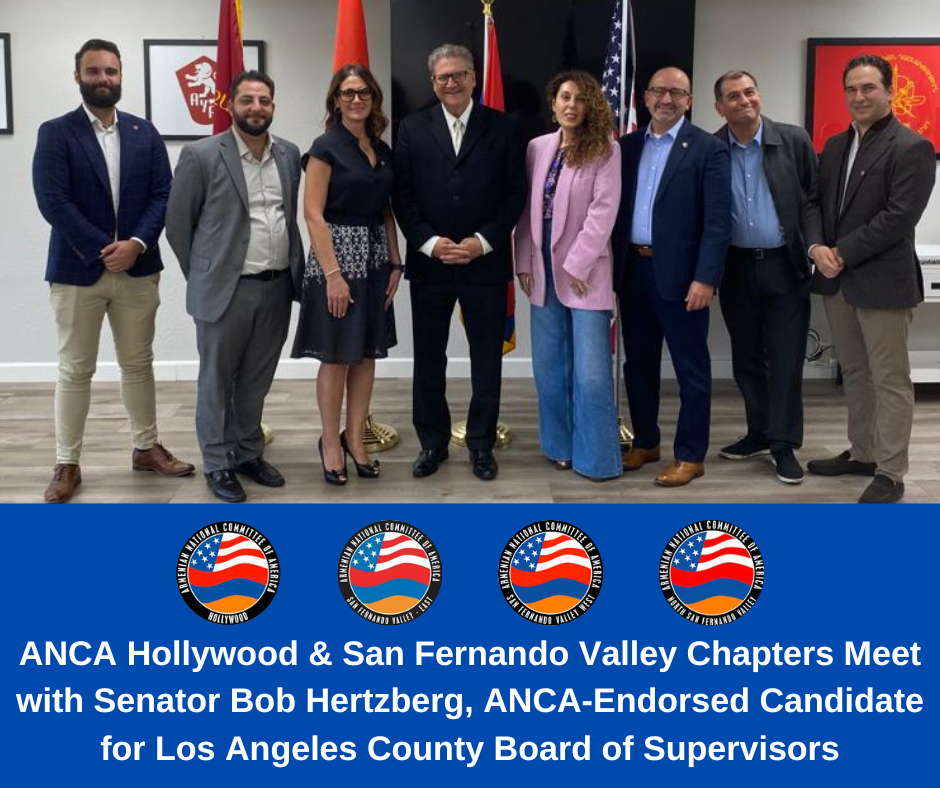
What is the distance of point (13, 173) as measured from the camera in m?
6.13

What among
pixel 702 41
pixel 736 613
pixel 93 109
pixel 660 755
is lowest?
pixel 660 755

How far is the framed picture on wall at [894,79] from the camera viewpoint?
19.9ft

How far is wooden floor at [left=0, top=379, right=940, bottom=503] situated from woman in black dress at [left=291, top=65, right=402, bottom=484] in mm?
389

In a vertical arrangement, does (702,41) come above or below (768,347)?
above

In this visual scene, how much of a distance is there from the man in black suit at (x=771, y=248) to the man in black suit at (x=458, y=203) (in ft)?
2.64

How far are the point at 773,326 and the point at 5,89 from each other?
4.31 meters

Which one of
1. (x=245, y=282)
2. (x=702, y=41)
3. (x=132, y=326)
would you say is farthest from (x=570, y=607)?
(x=702, y=41)

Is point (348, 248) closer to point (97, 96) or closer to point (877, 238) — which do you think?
point (97, 96)

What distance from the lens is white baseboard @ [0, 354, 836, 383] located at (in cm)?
630

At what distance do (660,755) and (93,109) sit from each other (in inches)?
116

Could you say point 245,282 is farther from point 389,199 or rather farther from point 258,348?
point 389,199

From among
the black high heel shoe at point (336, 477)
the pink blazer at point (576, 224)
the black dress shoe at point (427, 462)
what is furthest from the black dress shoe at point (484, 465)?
the pink blazer at point (576, 224)

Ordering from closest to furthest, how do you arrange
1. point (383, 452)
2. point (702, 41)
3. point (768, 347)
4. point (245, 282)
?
1. point (245, 282)
2. point (768, 347)
3. point (383, 452)
4. point (702, 41)

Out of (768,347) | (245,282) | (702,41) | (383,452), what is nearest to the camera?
(245,282)
